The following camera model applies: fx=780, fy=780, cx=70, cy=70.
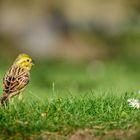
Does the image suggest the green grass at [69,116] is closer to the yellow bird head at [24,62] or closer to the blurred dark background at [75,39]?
the yellow bird head at [24,62]

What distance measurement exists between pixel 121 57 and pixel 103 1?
1219 centimetres

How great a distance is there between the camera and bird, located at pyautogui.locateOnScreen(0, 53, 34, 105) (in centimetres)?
967

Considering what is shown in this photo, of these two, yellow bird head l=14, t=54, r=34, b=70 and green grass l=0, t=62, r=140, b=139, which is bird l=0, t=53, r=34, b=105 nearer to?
yellow bird head l=14, t=54, r=34, b=70

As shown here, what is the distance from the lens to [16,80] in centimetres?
977

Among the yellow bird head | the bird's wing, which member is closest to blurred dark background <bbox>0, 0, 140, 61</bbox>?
the yellow bird head

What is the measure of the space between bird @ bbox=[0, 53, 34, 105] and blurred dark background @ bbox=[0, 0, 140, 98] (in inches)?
325

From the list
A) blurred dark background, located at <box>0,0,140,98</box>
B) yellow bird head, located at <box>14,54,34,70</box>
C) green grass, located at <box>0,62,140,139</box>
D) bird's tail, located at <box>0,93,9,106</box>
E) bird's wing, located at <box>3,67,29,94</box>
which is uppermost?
blurred dark background, located at <box>0,0,140,98</box>

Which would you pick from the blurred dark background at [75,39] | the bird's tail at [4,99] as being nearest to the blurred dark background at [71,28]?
the blurred dark background at [75,39]

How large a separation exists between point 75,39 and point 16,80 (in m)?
23.2

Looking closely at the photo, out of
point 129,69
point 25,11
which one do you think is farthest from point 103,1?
point 129,69

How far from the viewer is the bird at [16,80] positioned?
9.67 m

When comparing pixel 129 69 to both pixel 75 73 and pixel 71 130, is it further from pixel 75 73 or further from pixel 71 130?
pixel 71 130

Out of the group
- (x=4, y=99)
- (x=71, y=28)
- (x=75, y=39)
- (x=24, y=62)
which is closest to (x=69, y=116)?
(x=4, y=99)

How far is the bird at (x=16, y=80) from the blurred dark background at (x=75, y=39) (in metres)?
8.26
